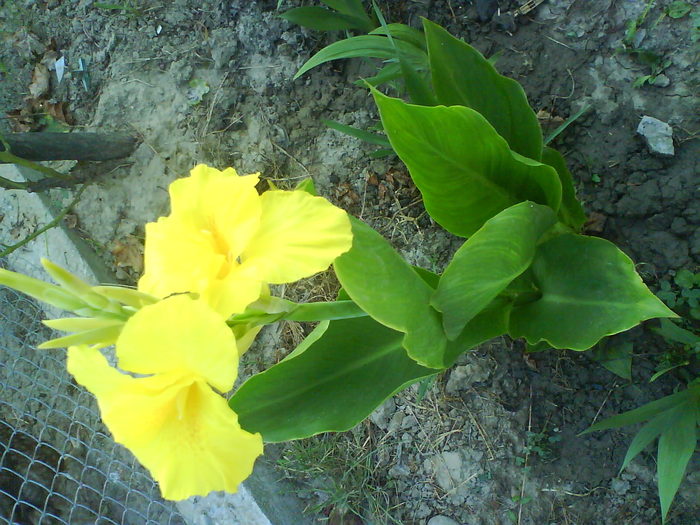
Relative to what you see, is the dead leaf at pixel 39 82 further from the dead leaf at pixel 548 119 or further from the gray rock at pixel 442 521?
the gray rock at pixel 442 521

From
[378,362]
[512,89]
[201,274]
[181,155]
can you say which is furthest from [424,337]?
[181,155]

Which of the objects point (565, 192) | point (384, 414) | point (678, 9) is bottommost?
point (384, 414)

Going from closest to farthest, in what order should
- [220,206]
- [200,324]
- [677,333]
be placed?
[200,324], [220,206], [677,333]

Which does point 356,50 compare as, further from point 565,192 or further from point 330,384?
point 330,384

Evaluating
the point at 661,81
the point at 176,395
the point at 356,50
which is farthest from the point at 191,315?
the point at 661,81

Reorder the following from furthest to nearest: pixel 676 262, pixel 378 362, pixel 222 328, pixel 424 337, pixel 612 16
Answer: pixel 612 16
pixel 676 262
pixel 378 362
pixel 424 337
pixel 222 328

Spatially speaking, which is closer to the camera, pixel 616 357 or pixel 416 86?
pixel 416 86

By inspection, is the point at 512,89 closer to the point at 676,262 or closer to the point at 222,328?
the point at 676,262
